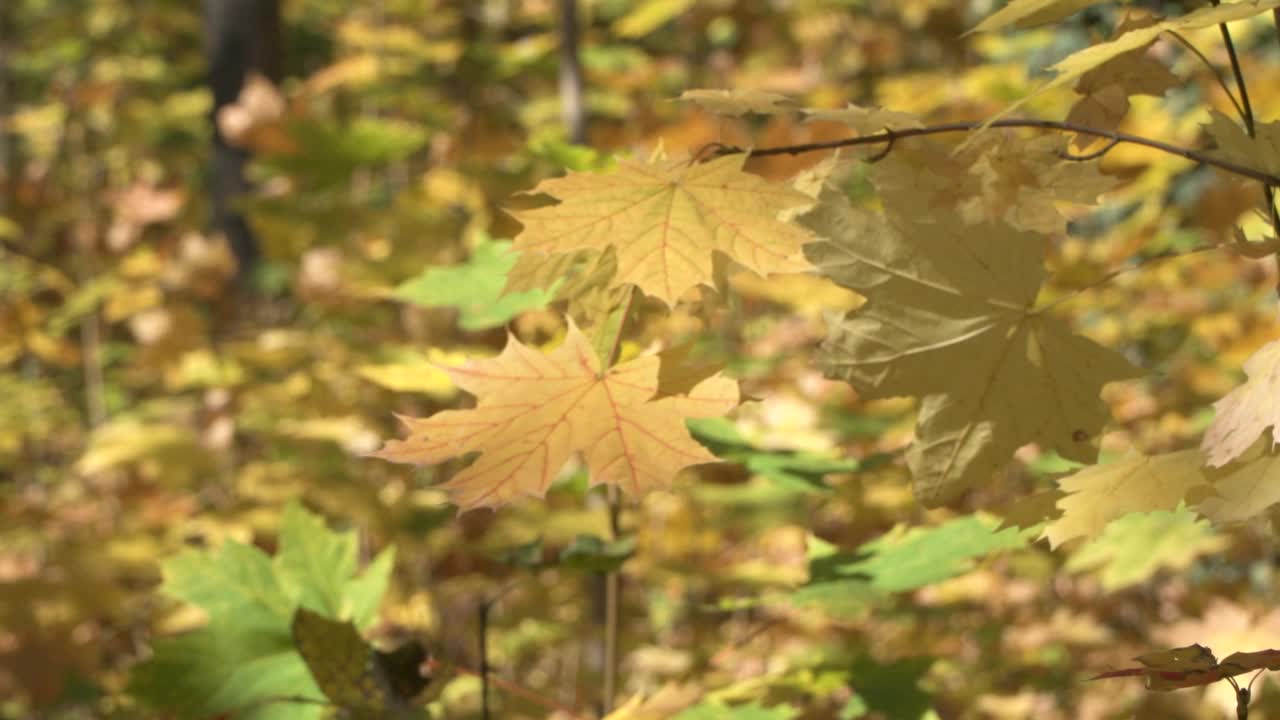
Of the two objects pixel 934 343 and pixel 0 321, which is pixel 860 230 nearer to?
pixel 934 343

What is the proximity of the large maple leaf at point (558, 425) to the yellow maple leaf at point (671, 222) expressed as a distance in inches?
2.9

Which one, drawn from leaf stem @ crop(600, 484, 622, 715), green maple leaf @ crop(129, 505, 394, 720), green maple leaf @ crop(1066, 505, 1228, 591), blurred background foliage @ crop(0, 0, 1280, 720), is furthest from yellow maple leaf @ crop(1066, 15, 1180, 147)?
green maple leaf @ crop(1066, 505, 1228, 591)

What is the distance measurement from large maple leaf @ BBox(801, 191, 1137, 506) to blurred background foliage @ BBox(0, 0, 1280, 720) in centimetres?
16

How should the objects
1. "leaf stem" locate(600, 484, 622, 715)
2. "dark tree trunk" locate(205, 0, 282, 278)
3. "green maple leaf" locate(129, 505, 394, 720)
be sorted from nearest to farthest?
Answer: 1. "green maple leaf" locate(129, 505, 394, 720)
2. "leaf stem" locate(600, 484, 622, 715)
3. "dark tree trunk" locate(205, 0, 282, 278)

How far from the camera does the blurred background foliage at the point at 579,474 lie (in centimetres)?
153

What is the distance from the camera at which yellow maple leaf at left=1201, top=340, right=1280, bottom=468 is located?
2.10ft

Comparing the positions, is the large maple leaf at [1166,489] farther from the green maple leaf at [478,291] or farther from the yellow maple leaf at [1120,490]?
the green maple leaf at [478,291]

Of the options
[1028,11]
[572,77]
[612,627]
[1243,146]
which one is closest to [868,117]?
[1028,11]

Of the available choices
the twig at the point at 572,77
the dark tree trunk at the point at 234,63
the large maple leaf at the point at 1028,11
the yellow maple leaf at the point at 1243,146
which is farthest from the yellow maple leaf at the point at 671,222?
the dark tree trunk at the point at 234,63

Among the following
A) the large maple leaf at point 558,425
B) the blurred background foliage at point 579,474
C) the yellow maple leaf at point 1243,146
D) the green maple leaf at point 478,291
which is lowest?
the blurred background foliage at point 579,474

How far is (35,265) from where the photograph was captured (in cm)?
434

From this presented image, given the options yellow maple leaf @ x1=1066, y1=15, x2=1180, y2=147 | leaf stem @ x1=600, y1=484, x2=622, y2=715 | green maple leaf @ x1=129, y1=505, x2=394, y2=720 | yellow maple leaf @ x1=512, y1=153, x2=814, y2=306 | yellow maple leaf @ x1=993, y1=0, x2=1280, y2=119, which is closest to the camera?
yellow maple leaf @ x1=993, y1=0, x2=1280, y2=119

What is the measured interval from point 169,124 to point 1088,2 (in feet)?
24.2

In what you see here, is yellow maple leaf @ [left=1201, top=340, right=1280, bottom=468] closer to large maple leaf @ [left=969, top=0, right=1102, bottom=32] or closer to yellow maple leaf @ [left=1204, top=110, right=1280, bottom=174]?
yellow maple leaf @ [left=1204, top=110, right=1280, bottom=174]
